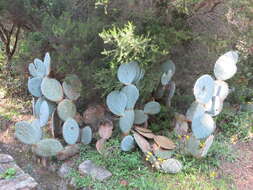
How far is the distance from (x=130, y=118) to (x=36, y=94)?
121 cm

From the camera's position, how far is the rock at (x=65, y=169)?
2.86 m

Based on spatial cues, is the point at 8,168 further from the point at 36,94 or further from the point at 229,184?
the point at 229,184

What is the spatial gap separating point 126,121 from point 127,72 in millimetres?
554

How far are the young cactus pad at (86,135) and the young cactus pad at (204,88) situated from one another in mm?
1317

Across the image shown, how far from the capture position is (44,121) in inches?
117

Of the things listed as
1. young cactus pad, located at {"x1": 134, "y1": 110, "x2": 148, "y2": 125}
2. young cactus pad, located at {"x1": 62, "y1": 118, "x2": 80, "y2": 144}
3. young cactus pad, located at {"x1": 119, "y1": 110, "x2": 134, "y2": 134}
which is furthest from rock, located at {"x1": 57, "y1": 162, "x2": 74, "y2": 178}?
young cactus pad, located at {"x1": 134, "y1": 110, "x2": 148, "y2": 125}

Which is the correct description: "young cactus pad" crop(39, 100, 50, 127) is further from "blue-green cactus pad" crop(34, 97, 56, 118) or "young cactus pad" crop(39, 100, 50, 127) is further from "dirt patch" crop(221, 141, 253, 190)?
"dirt patch" crop(221, 141, 253, 190)

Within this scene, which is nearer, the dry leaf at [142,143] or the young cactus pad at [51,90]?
the dry leaf at [142,143]

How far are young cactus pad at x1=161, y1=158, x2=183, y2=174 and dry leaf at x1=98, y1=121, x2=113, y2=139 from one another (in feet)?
2.57

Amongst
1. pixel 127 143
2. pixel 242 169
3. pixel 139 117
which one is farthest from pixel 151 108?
pixel 242 169

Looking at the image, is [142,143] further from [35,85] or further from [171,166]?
[35,85]

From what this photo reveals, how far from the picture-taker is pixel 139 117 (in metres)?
3.14

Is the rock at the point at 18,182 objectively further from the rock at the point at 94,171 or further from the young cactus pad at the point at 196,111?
the young cactus pad at the point at 196,111

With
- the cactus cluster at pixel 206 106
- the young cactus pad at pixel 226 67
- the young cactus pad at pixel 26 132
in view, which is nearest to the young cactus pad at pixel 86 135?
the young cactus pad at pixel 26 132
